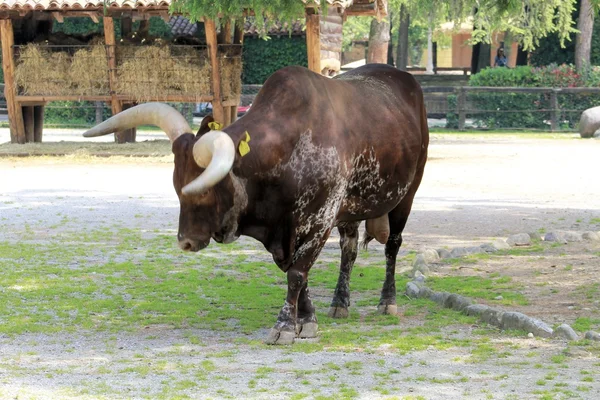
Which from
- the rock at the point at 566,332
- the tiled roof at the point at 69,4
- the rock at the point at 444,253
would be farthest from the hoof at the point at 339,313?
the tiled roof at the point at 69,4

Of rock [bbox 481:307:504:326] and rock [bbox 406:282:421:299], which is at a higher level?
rock [bbox 481:307:504:326]

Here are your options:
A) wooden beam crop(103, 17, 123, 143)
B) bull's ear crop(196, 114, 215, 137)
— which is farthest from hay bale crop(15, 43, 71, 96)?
bull's ear crop(196, 114, 215, 137)

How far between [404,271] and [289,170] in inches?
131

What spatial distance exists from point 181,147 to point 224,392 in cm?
186

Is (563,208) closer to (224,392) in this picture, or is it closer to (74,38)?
(224,392)

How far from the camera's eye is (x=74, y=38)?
2427 centimetres

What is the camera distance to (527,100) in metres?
32.2

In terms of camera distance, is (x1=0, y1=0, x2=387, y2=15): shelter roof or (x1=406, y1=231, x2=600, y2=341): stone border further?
(x1=0, y1=0, x2=387, y2=15): shelter roof

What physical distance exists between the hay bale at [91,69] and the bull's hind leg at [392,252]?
15439 millimetres

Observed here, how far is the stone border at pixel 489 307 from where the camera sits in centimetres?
714

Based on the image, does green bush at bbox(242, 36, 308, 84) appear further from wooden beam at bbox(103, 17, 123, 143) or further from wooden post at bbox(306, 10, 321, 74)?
wooden post at bbox(306, 10, 321, 74)

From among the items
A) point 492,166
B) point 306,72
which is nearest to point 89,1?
point 492,166

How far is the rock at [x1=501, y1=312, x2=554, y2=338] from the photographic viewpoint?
714cm

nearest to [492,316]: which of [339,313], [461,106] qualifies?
[339,313]
